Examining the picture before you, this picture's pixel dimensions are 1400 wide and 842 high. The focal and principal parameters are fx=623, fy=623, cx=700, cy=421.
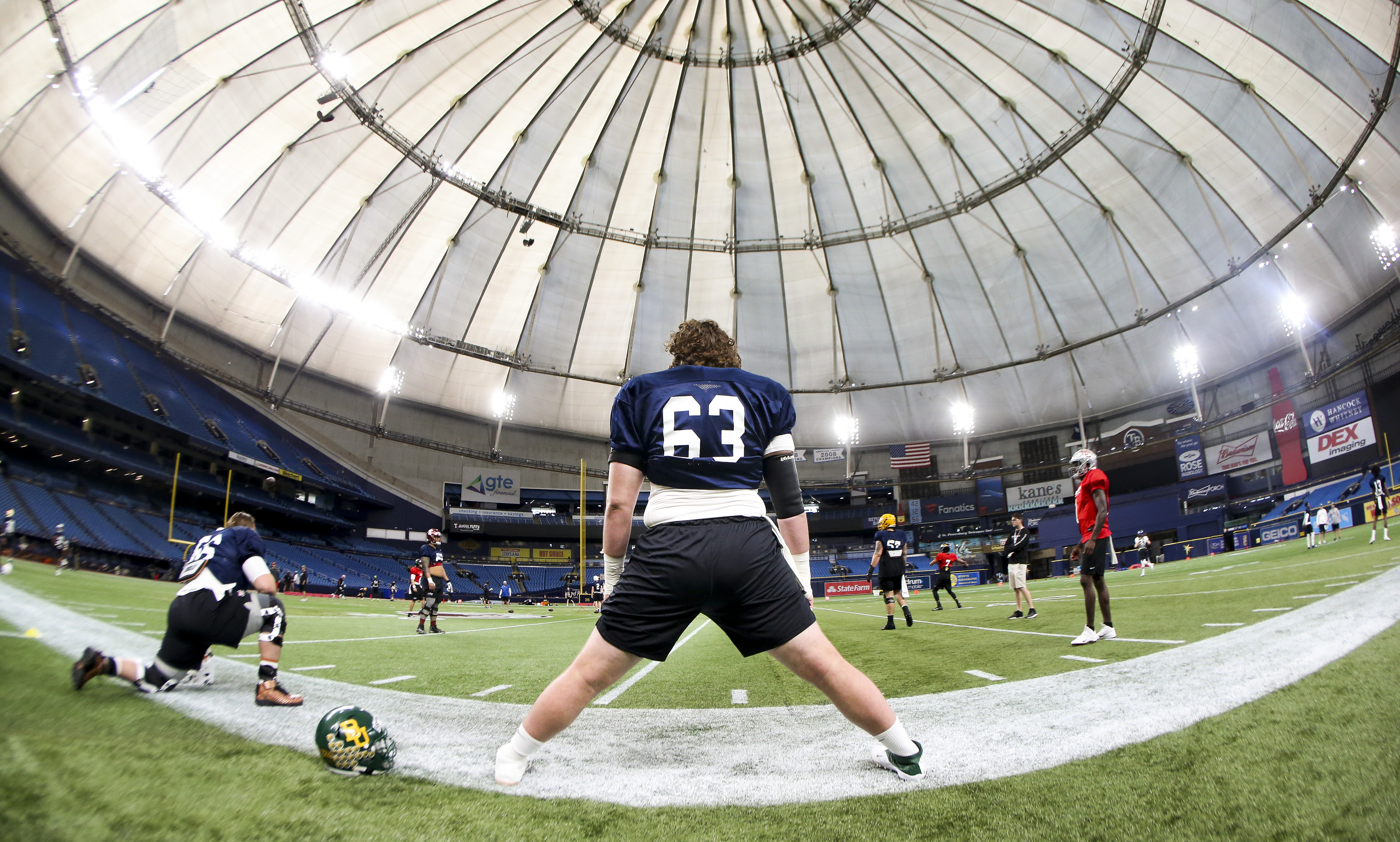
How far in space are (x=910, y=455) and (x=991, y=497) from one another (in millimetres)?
7204

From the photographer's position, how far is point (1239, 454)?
35.6m

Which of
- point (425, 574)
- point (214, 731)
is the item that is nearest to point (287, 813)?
point (214, 731)

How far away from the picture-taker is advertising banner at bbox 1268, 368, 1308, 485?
32.2 meters

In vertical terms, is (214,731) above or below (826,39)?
below

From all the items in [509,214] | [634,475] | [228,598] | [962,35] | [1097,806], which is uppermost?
[962,35]

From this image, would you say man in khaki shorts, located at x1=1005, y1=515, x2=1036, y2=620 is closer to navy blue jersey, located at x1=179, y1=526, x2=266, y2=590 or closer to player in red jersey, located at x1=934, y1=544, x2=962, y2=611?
player in red jersey, located at x1=934, y1=544, x2=962, y2=611

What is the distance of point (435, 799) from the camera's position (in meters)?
2.33

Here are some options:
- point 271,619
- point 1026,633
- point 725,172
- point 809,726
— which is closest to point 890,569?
point 1026,633

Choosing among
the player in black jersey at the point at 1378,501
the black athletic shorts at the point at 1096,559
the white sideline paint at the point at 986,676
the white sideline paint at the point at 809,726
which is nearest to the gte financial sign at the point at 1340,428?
the player in black jersey at the point at 1378,501

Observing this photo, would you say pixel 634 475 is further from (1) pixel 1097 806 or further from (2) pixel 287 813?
(1) pixel 1097 806

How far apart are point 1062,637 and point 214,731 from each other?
309 inches

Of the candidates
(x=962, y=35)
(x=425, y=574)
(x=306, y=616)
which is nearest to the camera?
(x=425, y=574)

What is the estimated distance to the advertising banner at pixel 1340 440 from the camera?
28797 mm

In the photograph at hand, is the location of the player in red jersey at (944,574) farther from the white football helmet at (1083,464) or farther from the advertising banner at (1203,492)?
the advertising banner at (1203,492)
